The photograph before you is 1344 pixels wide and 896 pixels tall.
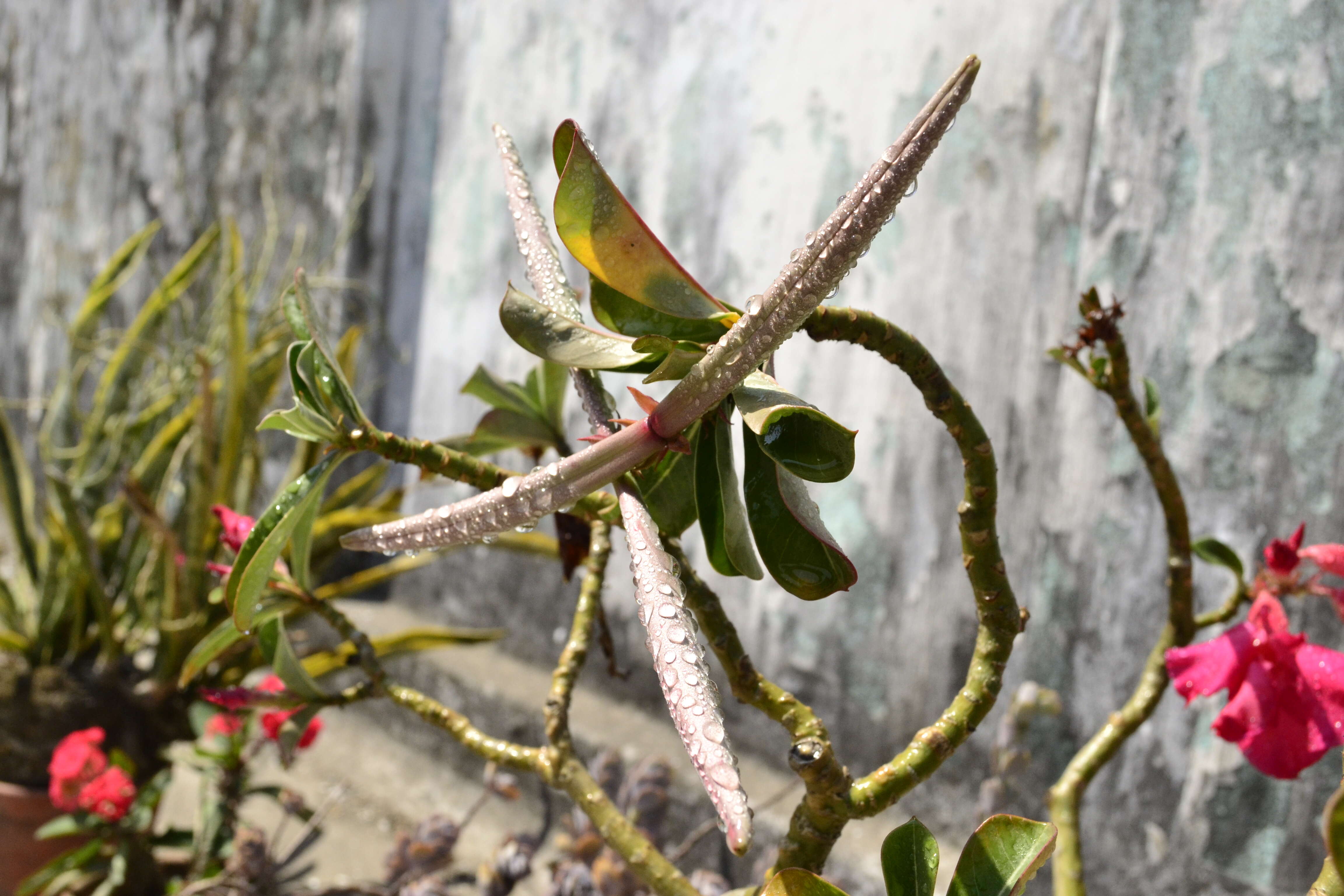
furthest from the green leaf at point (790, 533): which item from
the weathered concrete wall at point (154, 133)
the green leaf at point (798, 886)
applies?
the weathered concrete wall at point (154, 133)

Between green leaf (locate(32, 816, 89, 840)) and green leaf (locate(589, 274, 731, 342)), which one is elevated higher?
green leaf (locate(589, 274, 731, 342))

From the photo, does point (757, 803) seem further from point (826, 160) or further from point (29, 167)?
point (29, 167)

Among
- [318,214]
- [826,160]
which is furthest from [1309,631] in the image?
[318,214]

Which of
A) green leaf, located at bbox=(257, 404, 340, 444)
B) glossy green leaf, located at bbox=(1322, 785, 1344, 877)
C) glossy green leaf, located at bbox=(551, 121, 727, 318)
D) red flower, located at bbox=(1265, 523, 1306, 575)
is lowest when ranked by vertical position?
glossy green leaf, located at bbox=(1322, 785, 1344, 877)

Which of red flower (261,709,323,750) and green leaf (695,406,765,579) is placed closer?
green leaf (695,406,765,579)

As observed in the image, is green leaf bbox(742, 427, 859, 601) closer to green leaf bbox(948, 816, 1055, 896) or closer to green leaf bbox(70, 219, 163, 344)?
green leaf bbox(948, 816, 1055, 896)

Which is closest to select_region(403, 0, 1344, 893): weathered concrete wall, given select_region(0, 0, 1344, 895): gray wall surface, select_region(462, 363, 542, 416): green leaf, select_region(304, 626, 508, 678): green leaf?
select_region(0, 0, 1344, 895): gray wall surface

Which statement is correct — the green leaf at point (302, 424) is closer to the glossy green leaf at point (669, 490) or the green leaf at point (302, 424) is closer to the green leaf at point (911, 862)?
the glossy green leaf at point (669, 490)
